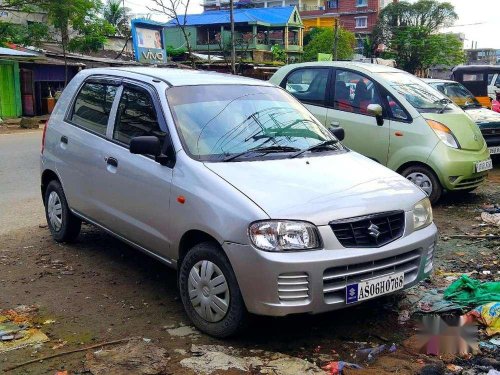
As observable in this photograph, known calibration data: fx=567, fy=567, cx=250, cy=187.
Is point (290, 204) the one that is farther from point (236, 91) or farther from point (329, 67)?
point (329, 67)

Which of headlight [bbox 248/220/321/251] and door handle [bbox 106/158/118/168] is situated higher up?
door handle [bbox 106/158/118/168]

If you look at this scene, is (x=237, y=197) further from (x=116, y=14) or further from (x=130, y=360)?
(x=116, y=14)

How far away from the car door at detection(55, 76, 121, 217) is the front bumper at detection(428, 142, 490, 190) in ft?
14.6

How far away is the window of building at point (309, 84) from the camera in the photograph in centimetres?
852

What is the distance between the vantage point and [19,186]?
30.5 feet

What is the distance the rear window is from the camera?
524 cm

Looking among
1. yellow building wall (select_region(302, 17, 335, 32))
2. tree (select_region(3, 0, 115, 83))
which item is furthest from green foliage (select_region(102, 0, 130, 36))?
yellow building wall (select_region(302, 17, 335, 32))

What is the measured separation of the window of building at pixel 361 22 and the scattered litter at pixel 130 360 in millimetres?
65974

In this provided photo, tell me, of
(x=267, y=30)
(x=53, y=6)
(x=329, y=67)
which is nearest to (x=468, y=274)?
(x=329, y=67)

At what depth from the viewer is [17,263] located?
18.1 feet

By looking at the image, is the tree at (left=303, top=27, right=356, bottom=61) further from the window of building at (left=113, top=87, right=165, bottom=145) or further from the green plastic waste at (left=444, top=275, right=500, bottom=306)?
the green plastic waste at (left=444, top=275, right=500, bottom=306)

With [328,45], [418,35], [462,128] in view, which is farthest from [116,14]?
[462,128]

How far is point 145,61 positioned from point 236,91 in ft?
88.6

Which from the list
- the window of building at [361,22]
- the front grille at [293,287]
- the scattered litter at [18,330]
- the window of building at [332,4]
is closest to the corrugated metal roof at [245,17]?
the window of building at [361,22]
